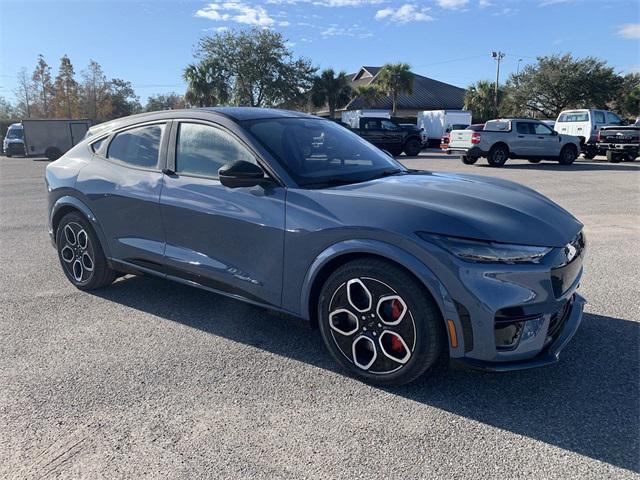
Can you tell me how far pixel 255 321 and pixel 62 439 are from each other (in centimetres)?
168

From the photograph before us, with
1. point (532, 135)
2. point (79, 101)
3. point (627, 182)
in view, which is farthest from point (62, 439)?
point (79, 101)

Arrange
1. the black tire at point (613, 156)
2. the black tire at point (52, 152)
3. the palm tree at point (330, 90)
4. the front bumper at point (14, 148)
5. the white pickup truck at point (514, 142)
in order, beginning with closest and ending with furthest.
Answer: the white pickup truck at point (514, 142), the black tire at point (613, 156), the black tire at point (52, 152), the front bumper at point (14, 148), the palm tree at point (330, 90)

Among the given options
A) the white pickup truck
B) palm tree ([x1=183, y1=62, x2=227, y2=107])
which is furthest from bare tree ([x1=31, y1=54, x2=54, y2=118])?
the white pickup truck

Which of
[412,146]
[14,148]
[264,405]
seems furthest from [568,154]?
[14,148]

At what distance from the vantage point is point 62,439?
8.07ft

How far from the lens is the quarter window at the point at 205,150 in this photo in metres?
3.44

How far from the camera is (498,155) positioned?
18844mm

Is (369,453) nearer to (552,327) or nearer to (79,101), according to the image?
(552,327)

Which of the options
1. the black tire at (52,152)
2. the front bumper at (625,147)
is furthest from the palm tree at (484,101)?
the black tire at (52,152)

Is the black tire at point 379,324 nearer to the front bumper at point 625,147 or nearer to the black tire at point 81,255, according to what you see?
the black tire at point 81,255

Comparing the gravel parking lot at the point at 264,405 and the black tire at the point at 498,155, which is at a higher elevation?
the black tire at the point at 498,155

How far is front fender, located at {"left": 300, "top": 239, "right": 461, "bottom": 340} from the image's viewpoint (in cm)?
256

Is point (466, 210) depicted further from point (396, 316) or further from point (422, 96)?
point (422, 96)

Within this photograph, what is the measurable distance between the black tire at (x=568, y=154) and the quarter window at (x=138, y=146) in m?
19.2
